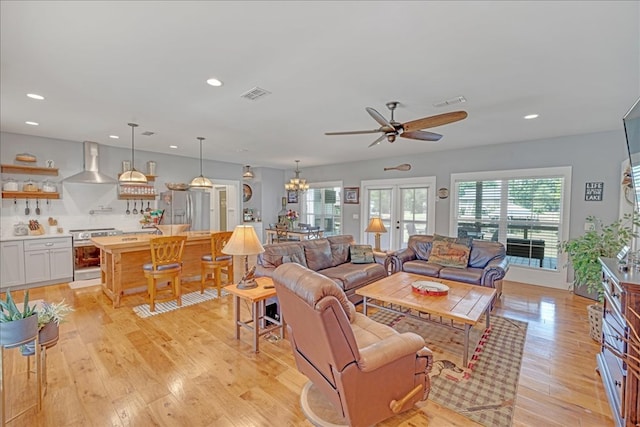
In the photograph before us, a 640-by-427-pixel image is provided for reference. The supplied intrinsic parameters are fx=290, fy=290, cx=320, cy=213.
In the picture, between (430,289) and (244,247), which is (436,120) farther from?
A: (244,247)

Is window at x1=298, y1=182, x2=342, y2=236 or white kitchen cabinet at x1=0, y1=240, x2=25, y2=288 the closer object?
white kitchen cabinet at x1=0, y1=240, x2=25, y2=288

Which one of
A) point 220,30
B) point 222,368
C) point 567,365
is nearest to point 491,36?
point 220,30

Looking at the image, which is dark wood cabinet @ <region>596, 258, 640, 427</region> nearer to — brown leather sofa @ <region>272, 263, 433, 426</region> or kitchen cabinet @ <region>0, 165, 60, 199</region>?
brown leather sofa @ <region>272, 263, 433, 426</region>

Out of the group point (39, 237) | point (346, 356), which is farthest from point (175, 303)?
point (346, 356)

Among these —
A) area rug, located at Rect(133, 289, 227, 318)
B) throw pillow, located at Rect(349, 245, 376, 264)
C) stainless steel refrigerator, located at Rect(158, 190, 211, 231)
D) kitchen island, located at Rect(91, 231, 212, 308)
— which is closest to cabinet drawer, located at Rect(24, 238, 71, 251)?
kitchen island, located at Rect(91, 231, 212, 308)

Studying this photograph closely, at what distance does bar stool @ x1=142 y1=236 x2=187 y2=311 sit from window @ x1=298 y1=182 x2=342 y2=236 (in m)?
5.19

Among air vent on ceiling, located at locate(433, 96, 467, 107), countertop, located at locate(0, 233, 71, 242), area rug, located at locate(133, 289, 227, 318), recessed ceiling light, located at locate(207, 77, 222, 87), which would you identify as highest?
air vent on ceiling, located at locate(433, 96, 467, 107)

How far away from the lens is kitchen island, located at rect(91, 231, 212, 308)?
13.6 ft

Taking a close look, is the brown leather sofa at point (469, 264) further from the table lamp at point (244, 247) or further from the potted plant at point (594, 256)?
the table lamp at point (244, 247)

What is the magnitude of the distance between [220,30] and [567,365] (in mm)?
4080

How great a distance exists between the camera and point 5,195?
16.2 ft

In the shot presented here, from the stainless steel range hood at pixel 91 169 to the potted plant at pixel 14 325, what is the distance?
14.6ft

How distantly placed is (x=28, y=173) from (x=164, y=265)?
11.6 feet

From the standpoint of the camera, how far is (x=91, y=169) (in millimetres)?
5645
